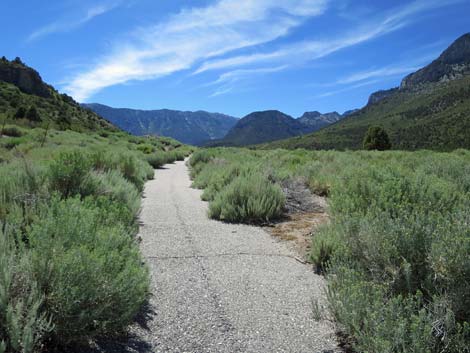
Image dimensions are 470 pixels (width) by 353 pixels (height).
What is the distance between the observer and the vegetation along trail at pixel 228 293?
3.48 meters

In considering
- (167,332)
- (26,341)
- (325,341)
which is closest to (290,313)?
(325,341)

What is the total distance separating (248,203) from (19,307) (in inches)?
251

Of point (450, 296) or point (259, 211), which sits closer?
point (450, 296)

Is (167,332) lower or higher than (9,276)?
lower

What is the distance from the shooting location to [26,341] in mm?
2400

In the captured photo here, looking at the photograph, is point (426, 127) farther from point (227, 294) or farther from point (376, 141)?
point (227, 294)

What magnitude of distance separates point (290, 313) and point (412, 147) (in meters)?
96.0

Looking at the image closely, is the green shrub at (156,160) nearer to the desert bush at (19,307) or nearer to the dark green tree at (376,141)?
the desert bush at (19,307)

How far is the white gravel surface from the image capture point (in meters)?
3.45

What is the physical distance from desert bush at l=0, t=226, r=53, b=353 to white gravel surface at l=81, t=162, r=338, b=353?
858mm

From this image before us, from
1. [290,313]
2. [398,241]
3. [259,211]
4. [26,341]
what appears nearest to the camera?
[26,341]

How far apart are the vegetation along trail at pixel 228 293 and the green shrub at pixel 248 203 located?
85cm

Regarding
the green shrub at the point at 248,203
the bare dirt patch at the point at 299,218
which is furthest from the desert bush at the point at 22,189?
the bare dirt patch at the point at 299,218

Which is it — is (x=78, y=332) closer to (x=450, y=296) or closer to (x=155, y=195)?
(x=450, y=296)
